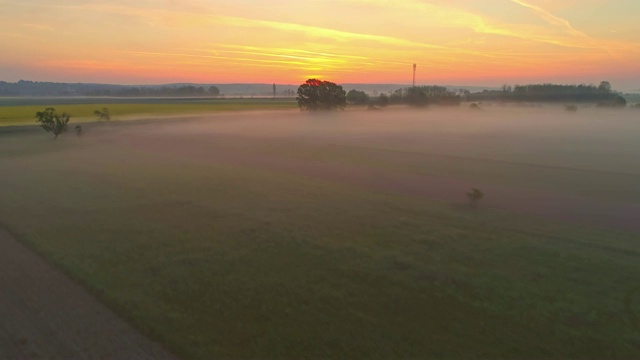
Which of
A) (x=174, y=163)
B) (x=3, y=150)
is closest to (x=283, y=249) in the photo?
(x=174, y=163)

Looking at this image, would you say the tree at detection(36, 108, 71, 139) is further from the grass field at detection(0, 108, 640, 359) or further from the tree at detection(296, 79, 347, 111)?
the tree at detection(296, 79, 347, 111)

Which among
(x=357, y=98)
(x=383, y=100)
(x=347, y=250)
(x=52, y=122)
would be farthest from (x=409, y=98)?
(x=347, y=250)

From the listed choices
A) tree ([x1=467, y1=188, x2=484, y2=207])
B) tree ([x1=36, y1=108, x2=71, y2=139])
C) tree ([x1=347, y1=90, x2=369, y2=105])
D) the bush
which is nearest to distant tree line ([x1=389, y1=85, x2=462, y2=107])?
tree ([x1=347, y1=90, x2=369, y2=105])

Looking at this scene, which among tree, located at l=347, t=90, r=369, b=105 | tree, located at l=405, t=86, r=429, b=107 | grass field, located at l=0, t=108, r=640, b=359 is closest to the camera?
grass field, located at l=0, t=108, r=640, b=359

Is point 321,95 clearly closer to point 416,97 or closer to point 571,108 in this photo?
point 416,97

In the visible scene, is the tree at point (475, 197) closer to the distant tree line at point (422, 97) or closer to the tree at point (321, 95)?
the tree at point (321, 95)

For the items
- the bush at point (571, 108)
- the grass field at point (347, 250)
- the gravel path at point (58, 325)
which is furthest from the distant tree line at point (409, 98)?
the gravel path at point (58, 325)
